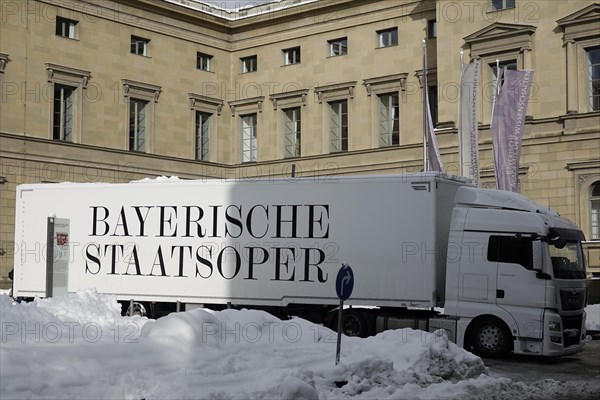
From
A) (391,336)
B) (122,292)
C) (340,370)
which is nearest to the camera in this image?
(340,370)

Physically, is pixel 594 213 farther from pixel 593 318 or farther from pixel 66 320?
pixel 66 320

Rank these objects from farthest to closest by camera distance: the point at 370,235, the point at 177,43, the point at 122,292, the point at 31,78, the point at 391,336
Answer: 1. the point at 177,43
2. the point at 31,78
3. the point at 122,292
4. the point at 370,235
5. the point at 391,336

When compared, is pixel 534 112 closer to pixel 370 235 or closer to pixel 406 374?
pixel 370 235

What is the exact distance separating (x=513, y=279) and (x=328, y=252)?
4316 mm

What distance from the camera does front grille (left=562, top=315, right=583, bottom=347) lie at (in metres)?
18.6

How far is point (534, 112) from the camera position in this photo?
37125 millimetres

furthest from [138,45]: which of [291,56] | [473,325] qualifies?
[473,325]

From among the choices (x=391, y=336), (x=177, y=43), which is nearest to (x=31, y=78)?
(x=177, y=43)

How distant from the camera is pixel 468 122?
3309 centimetres

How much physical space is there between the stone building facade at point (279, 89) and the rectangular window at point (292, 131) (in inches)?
2.9

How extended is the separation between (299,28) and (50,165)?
48.3ft

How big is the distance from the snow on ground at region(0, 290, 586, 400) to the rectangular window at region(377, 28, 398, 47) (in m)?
28.8

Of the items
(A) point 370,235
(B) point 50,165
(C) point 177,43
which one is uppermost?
(C) point 177,43

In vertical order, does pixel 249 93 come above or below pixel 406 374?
above
